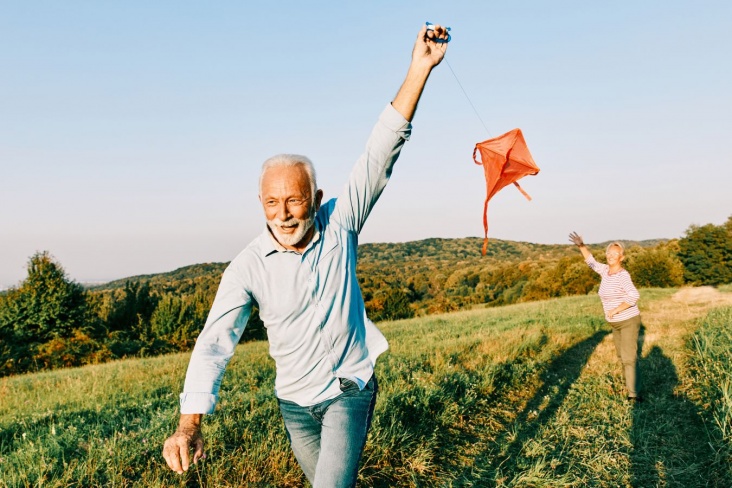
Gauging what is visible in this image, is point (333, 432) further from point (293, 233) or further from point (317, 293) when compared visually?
point (293, 233)

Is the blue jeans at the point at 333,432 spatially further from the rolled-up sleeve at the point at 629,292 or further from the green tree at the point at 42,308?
the green tree at the point at 42,308

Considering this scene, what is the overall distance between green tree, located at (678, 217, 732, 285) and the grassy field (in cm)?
3009

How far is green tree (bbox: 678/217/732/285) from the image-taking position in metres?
34.1

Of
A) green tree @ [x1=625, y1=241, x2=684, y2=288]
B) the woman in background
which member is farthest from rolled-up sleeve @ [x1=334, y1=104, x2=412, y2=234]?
green tree @ [x1=625, y1=241, x2=684, y2=288]

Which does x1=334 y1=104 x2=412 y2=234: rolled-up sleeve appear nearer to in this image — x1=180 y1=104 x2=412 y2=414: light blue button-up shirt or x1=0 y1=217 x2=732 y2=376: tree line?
x1=180 y1=104 x2=412 y2=414: light blue button-up shirt

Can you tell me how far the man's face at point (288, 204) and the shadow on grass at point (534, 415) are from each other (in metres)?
3.12

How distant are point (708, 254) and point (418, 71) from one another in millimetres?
39740

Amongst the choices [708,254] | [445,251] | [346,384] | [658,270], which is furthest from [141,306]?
[445,251]

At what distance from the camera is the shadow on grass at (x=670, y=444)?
4699mm

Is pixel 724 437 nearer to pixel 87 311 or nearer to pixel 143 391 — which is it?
pixel 143 391

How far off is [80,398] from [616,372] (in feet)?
28.0

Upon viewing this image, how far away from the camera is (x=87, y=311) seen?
102ft

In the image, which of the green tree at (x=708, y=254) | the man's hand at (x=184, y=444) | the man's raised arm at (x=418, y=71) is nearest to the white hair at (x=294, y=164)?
the man's raised arm at (x=418, y=71)

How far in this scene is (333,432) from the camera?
98.9 inches
